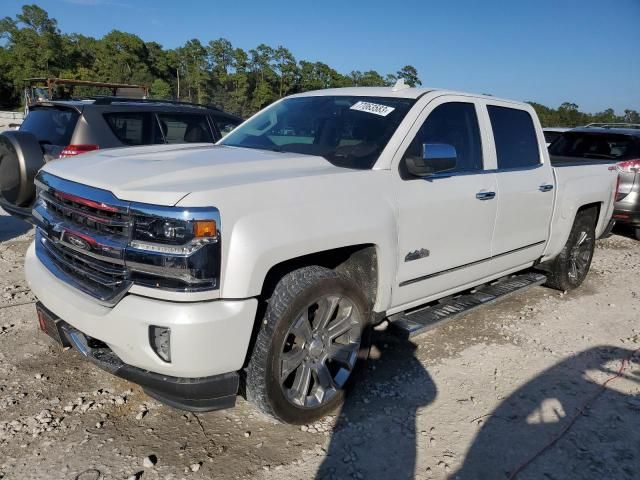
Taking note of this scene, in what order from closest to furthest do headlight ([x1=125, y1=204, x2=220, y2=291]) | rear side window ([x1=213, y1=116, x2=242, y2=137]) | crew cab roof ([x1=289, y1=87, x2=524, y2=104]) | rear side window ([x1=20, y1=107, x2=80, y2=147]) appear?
headlight ([x1=125, y1=204, x2=220, y2=291]), crew cab roof ([x1=289, y1=87, x2=524, y2=104]), rear side window ([x1=20, y1=107, x2=80, y2=147]), rear side window ([x1=213, y1=116, x2=242, y2=137])

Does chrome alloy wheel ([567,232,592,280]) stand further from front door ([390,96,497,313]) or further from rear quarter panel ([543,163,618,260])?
front door ([390,96,497,313])

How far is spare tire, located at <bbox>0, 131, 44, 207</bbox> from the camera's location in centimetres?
494

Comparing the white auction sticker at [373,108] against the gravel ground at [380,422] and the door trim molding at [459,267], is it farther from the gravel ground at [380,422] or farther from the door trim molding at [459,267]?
the gravel ground at [380,422]

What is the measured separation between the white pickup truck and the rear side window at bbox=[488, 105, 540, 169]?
0.03 meters

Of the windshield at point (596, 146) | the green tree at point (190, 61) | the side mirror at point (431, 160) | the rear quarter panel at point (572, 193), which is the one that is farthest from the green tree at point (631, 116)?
the green tree at point (190, 61)

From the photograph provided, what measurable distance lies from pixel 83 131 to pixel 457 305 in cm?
441

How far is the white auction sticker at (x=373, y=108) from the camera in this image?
3590 mm

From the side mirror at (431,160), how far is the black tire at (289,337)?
85cm

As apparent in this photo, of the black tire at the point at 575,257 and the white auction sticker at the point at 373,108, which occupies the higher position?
the white auction sticker at the point at 373,108

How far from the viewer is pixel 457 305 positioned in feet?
13.2

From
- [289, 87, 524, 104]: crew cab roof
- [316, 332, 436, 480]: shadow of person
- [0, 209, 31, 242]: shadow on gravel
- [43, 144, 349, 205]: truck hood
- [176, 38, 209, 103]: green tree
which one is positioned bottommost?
[316, 332, 436, 480]: shadow of person

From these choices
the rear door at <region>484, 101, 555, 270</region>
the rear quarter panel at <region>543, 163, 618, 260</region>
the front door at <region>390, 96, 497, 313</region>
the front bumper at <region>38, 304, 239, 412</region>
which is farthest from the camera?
the rear quarter panel at <region>543, 163, 618, 260</region>

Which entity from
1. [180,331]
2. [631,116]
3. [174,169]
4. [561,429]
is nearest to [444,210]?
[561,429]

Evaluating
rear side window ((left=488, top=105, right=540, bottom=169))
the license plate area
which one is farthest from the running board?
the license plate area
